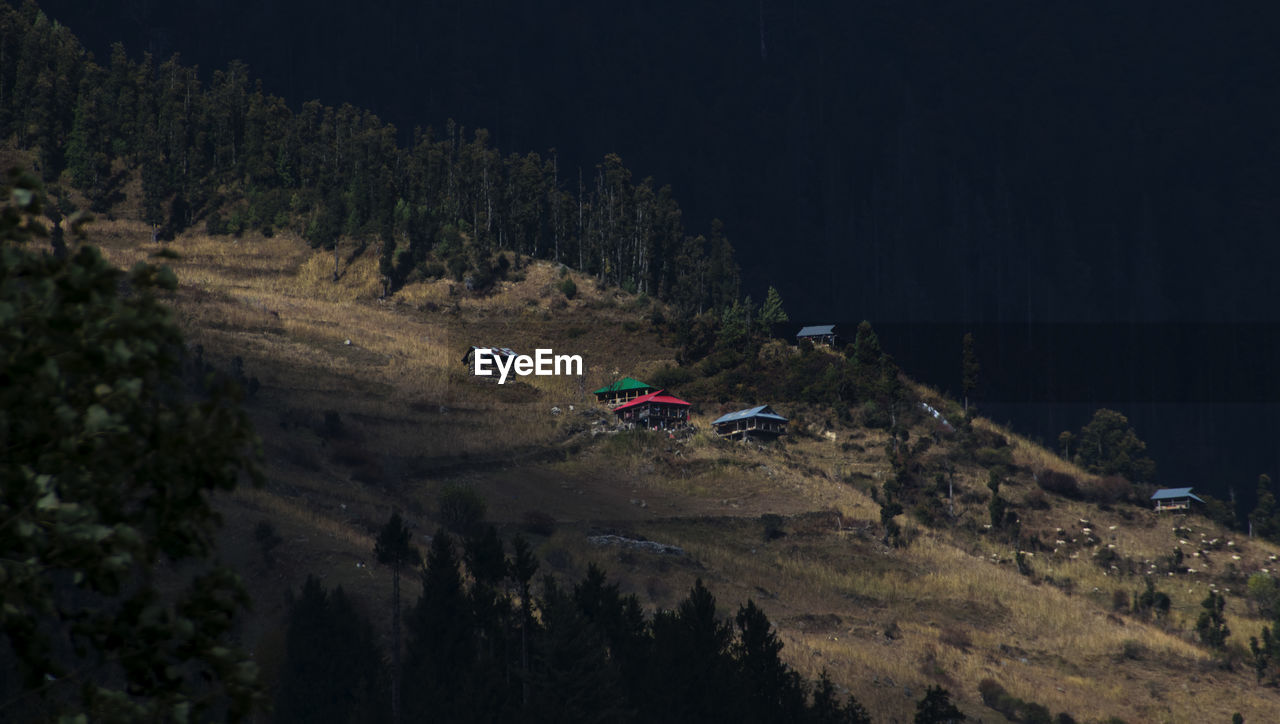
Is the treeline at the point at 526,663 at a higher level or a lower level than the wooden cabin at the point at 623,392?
lower

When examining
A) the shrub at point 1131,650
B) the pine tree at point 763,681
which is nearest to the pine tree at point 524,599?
Answer: the pine tree at point 763,681

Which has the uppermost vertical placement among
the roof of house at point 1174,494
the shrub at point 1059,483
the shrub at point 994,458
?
the shrub at point 994,458

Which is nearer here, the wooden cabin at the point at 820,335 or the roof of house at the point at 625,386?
the roof of house at the point at 625,386

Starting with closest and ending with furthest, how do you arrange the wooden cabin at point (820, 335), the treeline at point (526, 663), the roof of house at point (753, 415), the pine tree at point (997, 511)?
the treeline at point (526, 663) → the pine tree at point (997, 511) → the roof of house at point (753, 415) → the wooden cabin at point (820, 335)

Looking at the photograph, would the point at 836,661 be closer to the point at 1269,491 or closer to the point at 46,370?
the point at 46,370

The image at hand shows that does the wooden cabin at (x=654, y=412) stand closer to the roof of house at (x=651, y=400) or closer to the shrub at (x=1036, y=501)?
the roof of house at (x=651, y=400)

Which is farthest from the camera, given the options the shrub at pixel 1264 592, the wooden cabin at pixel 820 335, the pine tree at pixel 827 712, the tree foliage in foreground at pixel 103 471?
the wooden cabin at pixel 820 335

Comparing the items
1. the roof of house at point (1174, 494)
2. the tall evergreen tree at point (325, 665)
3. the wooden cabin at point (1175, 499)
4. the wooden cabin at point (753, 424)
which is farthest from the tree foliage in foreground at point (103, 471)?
the roof of house at point (1174, 494)

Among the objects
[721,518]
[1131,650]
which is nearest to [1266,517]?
[1131,650]
